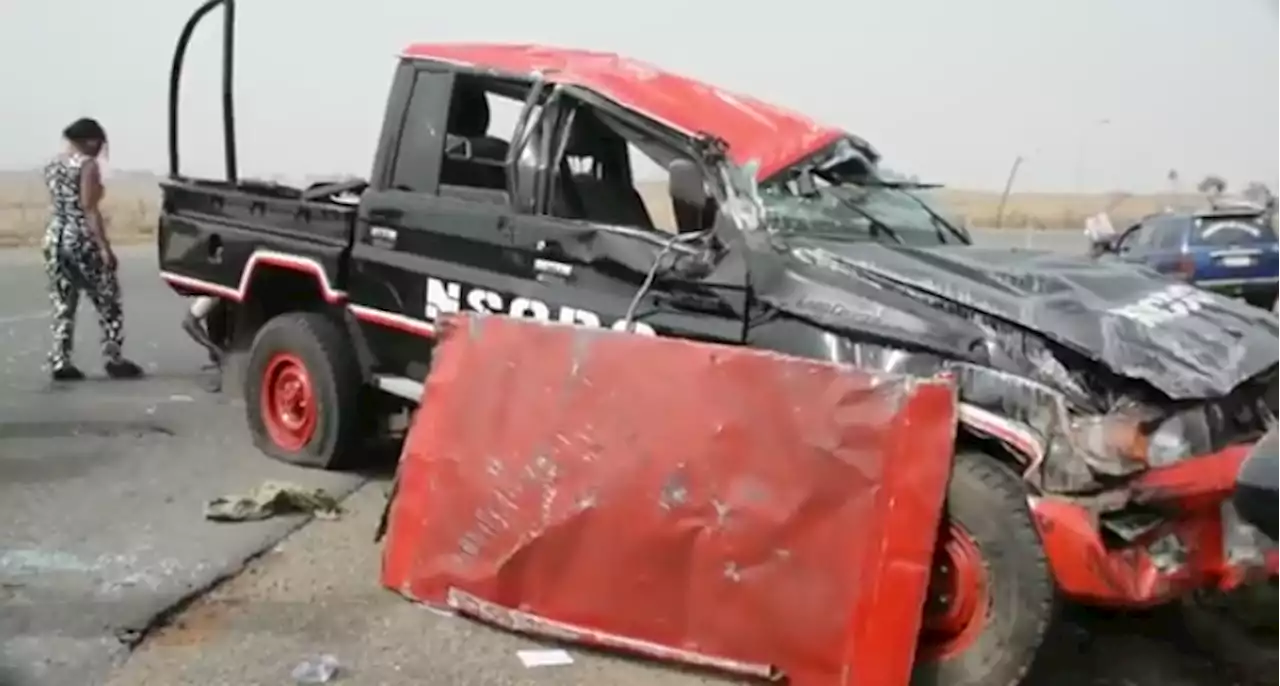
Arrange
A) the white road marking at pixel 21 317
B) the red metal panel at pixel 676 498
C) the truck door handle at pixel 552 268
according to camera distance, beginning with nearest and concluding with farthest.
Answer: the red metal panel at pixel 676 498, the truck door handle at pixel 552 268, the white road marking at pixel 21 317

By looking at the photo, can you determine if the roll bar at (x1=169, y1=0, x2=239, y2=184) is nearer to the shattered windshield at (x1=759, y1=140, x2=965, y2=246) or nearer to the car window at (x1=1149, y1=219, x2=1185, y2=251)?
the shattered windshield at (x1=759, y1=140, x2=965, y2=246)

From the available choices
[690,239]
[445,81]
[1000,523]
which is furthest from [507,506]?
[445,81]

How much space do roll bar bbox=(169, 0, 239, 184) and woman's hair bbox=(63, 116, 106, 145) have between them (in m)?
1.52

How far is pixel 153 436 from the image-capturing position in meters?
8.45

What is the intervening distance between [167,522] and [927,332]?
11.6 ft

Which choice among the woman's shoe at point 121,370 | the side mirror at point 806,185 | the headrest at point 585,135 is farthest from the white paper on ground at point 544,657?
the woman's shoe at point 121,370

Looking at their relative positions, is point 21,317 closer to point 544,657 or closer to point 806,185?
point 806,185

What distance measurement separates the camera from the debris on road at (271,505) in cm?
659

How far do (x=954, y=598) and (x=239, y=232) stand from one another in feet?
15.0

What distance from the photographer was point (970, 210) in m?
7.97

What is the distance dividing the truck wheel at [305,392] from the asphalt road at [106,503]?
0.13 m

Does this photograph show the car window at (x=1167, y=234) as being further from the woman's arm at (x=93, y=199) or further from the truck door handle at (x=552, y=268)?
the truck door handle at (x=552, y=268)

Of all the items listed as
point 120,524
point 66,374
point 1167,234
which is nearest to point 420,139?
point 120,524

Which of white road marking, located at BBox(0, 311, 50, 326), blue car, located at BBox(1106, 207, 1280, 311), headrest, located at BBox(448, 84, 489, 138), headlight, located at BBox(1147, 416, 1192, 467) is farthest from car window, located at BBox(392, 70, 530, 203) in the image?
blue car, located at BBox(1106, 207, 1280, 311)
